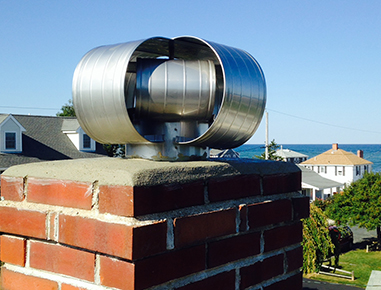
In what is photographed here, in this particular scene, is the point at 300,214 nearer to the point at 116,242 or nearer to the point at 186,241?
the point at 186,241

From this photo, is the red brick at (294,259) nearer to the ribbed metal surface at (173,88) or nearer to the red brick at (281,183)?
the red brick at (281,183)

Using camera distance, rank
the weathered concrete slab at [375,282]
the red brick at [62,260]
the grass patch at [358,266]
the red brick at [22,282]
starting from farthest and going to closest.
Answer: the grass patch at [358,266]
the weathered concrete slab at [375,282]
the red brick at [22,282]
the red brick at [62,260]

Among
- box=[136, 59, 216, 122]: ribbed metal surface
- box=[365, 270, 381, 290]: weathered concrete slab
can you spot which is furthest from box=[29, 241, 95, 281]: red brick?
box=[365, 270, 381, 290]: weathered concrete slab

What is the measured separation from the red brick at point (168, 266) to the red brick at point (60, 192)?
0.26 metres

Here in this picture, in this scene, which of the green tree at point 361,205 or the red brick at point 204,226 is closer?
the red brick at point 204,226

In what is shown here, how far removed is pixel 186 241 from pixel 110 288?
258 millimetres

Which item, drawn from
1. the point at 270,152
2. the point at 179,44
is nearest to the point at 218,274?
the point at 179,44

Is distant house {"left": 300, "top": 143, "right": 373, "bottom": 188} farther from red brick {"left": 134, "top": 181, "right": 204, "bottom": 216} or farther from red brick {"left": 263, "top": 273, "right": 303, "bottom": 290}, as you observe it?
red brick {"left": 134, "top": 181, "right": 204, "bottom": 216}

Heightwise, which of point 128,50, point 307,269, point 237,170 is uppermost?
point 128,50

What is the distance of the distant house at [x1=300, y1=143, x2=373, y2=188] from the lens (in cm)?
5372

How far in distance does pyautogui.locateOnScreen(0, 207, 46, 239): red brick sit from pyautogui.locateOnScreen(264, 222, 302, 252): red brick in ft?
2.71

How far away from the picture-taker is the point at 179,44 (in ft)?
5.40

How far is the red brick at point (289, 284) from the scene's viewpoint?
1684 millimetres

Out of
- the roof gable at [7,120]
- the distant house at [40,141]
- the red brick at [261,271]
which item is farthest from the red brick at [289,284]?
the roof gable at [7,120]
